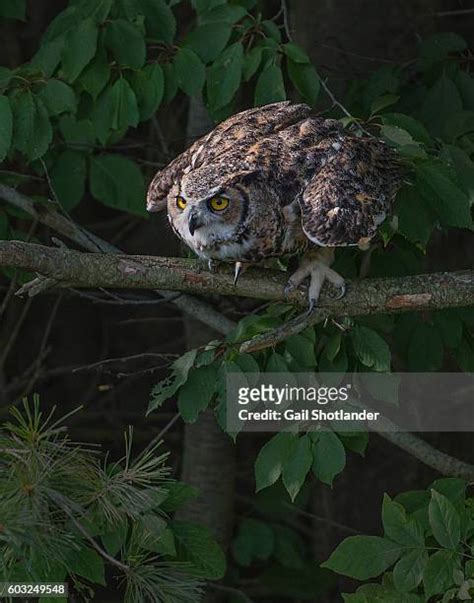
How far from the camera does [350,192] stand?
276 centimetres

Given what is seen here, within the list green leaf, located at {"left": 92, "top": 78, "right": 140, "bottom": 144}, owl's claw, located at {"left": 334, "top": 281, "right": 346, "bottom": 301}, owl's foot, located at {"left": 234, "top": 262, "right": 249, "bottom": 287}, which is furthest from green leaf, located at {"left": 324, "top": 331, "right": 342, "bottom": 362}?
green leaf, located at {"left": 92, "top": 78, "right": 140, "bottom": 144}

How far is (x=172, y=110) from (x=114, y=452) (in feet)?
4.69

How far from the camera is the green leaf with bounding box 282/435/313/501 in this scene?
8.82 ft

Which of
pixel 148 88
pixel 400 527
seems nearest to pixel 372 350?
pixel 400 527

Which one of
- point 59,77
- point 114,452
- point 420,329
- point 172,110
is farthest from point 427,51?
point 114,452

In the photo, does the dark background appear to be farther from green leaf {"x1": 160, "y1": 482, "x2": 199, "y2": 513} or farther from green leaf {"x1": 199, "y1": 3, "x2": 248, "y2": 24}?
green leaf {"x1": 199, "y1": 3, "x2": 248, "y2": 24}

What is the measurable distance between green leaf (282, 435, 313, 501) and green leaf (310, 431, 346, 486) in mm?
17

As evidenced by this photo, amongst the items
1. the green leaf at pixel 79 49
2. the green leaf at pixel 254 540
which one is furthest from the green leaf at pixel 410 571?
the green leaf at pixel 254 540

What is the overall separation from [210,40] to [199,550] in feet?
4.08

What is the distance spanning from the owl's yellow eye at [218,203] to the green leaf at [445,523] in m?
0.78

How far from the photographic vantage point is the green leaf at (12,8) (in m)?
3.36

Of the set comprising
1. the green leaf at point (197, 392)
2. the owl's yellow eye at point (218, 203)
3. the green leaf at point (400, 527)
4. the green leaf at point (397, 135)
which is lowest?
the green leaf at point (400, 527)

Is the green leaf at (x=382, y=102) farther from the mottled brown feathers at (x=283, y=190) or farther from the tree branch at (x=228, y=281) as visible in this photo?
the tree branch at (x=228, y=281)

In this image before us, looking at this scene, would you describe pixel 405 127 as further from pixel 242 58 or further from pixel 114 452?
pixel 114 452
